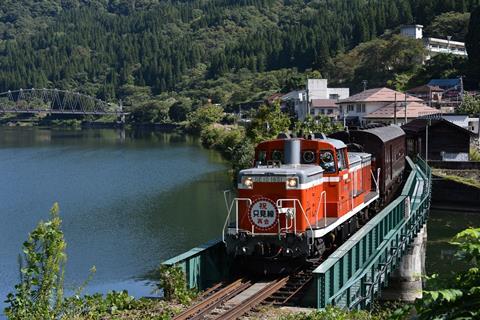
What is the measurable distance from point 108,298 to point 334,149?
7236 millimetres

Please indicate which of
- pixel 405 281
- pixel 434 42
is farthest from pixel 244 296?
pixel 434 42

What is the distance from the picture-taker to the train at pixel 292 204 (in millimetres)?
16625

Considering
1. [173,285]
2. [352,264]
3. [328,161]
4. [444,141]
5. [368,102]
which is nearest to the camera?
[173,285]

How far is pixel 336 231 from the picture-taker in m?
19.2

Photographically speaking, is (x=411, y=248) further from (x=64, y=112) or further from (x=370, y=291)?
(x=64, y=112)

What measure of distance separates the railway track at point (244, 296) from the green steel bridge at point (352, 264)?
76 centimetres

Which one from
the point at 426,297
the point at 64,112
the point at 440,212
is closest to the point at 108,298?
the point at 426,297

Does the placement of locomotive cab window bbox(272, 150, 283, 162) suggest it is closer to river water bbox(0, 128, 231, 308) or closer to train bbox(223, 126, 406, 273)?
train bbox(223, 126, 406, 273)

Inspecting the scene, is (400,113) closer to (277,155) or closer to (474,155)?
(474,155)

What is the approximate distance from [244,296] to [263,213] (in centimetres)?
229

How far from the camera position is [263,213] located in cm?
1677

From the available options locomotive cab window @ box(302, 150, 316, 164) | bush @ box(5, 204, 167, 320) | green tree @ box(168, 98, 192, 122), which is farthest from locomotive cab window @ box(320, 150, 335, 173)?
green tree @ box(168, 98, 192, 122)

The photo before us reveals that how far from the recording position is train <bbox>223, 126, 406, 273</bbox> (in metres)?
16.6

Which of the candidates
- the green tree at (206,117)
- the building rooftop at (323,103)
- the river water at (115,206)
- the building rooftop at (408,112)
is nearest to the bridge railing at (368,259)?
the river water at (115,206)
